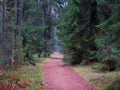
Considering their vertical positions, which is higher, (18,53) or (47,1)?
(47,1)

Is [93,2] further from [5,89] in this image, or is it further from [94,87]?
[5,89]

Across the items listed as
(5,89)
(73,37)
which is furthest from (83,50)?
(5,89)

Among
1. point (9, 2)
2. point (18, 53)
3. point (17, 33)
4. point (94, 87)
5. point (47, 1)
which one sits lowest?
point (94, 87)

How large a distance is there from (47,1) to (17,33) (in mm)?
23778

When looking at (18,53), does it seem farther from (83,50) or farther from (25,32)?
(83,50)

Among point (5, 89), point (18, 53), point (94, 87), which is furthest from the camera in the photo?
point (18, 53)

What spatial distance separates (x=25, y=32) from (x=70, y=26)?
435cm

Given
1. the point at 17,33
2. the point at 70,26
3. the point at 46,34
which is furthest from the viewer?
the point at 46,34

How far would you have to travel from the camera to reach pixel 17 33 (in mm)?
21297

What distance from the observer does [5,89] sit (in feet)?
33.6

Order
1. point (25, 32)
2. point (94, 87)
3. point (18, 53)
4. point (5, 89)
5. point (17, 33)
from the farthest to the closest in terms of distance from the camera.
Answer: point (25, 32)
point (17, 33)
point (18, 53)
point (94, 87)
point (5, 89)

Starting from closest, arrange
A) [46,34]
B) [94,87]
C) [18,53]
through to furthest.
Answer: [94,87] → [18,53] → [46,34]

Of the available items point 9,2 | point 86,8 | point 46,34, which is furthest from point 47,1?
point 9,2

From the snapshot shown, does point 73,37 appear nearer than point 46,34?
Yes
